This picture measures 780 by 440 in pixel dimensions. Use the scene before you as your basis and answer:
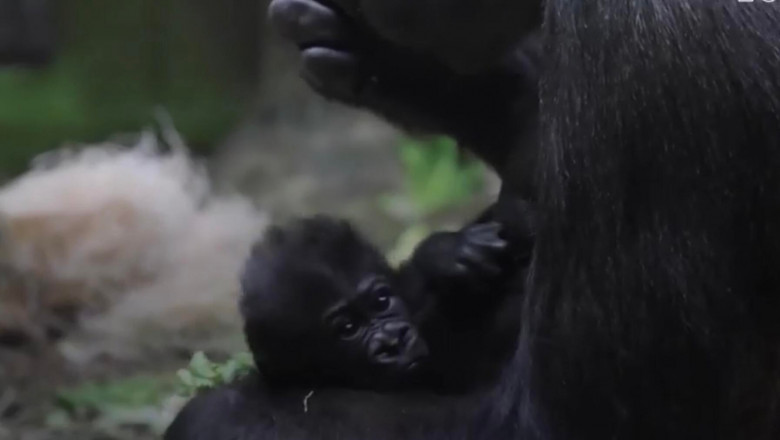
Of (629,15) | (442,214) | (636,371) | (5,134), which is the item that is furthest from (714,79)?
(5,134)

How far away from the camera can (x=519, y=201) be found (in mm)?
1291

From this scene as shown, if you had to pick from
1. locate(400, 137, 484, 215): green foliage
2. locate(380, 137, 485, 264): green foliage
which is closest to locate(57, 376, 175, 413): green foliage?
locate(380, 137, 485, 264): green foliage

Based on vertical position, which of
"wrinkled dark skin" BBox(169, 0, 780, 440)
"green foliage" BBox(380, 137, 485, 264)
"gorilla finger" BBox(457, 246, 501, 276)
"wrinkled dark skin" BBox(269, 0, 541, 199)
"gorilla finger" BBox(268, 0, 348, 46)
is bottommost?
"wrinkled dark skin" BBox(169, 0, 780, 440)

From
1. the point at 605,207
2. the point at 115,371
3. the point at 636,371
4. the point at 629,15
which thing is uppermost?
the point at 115,371

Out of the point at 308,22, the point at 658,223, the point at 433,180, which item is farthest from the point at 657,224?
the point at 433,180

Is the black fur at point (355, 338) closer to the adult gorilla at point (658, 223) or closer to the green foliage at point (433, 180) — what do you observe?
the adult gorilla at point (658, 223)

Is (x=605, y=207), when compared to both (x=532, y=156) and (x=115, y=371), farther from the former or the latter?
(x=115, y=371)

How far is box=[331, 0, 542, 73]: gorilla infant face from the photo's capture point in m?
1.07

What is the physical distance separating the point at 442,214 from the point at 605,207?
2003 mm

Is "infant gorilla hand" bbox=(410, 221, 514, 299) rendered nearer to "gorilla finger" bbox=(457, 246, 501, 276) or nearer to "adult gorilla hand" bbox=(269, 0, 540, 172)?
"gorilla finger" bbox=(457, 246, 501, 276)

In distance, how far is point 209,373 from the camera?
131cm

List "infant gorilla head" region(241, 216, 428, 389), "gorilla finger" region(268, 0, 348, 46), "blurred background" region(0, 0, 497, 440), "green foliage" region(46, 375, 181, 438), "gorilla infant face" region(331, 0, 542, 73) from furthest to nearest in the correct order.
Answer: "blurred background" region(0, 0, 497, 440)
"green foliage" region(46, 375, 181, 438)
"gorilla finger" region(268, 0, 348, 46)
"infant gorilla head" region(241, 216, 428, 389)
"gorilla infant face" region(331, 0, 542, 73)

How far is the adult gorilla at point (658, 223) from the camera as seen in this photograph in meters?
0.87

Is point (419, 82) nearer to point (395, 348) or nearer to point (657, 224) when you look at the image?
point (395, 348)
